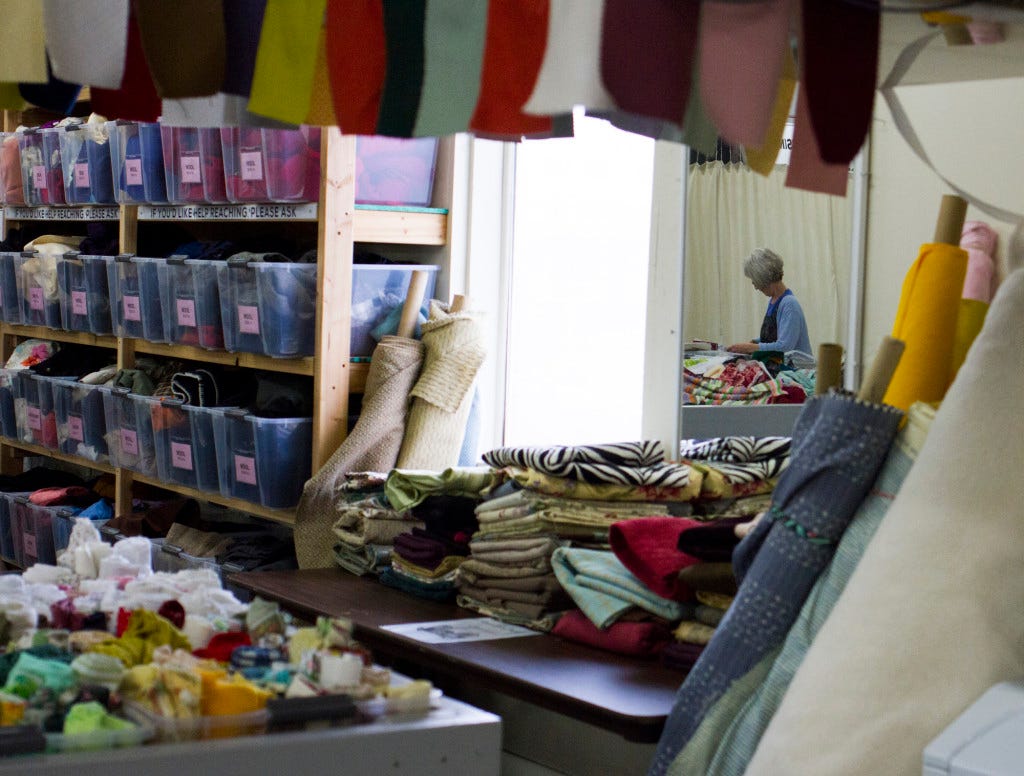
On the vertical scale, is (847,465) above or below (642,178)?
below

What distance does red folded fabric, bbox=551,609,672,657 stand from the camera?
250 cm

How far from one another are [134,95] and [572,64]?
3.33 feet

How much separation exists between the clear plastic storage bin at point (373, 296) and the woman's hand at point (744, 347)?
120 centimetres

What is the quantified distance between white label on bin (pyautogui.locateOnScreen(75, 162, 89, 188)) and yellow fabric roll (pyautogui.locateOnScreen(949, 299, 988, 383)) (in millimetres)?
3547

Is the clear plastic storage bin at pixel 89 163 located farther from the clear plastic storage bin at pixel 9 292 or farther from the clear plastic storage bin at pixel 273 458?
the clear plastic storage bin at pixel 273 458

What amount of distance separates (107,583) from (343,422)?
1.51m

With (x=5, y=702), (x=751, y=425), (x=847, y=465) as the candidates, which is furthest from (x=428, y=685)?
(x=751, y=425)

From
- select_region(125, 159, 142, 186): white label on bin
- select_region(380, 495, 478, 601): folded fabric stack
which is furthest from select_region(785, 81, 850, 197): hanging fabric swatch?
select_region(125, 159, 142, 186): white label on bin

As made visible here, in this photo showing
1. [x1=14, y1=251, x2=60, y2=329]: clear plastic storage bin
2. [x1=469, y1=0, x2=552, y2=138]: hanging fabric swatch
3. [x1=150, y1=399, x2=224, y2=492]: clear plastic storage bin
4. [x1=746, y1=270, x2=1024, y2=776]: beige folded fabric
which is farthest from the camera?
[x1=14, y1=251, x2=60, y2=329]: clear plastic storage bin

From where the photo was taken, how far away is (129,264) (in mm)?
4609

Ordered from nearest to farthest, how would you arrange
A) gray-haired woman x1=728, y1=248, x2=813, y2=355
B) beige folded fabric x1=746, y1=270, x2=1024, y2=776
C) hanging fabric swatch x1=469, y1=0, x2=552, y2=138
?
beige folded fabric x1=746, y1=270, x2=1024, y2=776
hanging fabric swatch x1=469, y1=0, x2=552, y2=138
gray-haired woman x1=728, y1=248, x2=813, y2=355

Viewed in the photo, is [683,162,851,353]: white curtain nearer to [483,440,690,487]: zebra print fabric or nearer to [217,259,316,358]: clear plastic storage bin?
[483,440,690,487]: zebra print fabric

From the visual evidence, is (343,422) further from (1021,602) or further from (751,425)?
(1021,602)

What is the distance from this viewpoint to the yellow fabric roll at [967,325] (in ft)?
7.36
